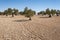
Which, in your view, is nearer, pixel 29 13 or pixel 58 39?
pixel 58 39

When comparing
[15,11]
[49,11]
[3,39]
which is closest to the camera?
[3,39]

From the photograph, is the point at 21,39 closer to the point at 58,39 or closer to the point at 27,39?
the point at 27,39

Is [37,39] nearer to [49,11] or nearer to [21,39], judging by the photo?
[21,39]

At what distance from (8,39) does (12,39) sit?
0.70m

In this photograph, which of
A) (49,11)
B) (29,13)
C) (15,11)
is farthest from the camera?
(15,11)

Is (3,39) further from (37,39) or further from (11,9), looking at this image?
(11,9)

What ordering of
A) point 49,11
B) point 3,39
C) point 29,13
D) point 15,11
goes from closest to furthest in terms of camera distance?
point 3,39, point 29,13, point 49,11, point 15,11

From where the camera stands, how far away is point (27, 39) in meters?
21.0

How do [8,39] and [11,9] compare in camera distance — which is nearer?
[8,39]

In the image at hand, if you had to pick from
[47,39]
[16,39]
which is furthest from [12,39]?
[47,39]

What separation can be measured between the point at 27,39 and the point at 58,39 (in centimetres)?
541

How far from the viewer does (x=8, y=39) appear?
20750mm

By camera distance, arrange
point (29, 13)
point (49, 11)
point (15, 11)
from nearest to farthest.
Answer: point (29, 13), point (49, 11), point (15, 11)

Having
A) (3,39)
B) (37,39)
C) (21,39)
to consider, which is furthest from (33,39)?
(3,39)
